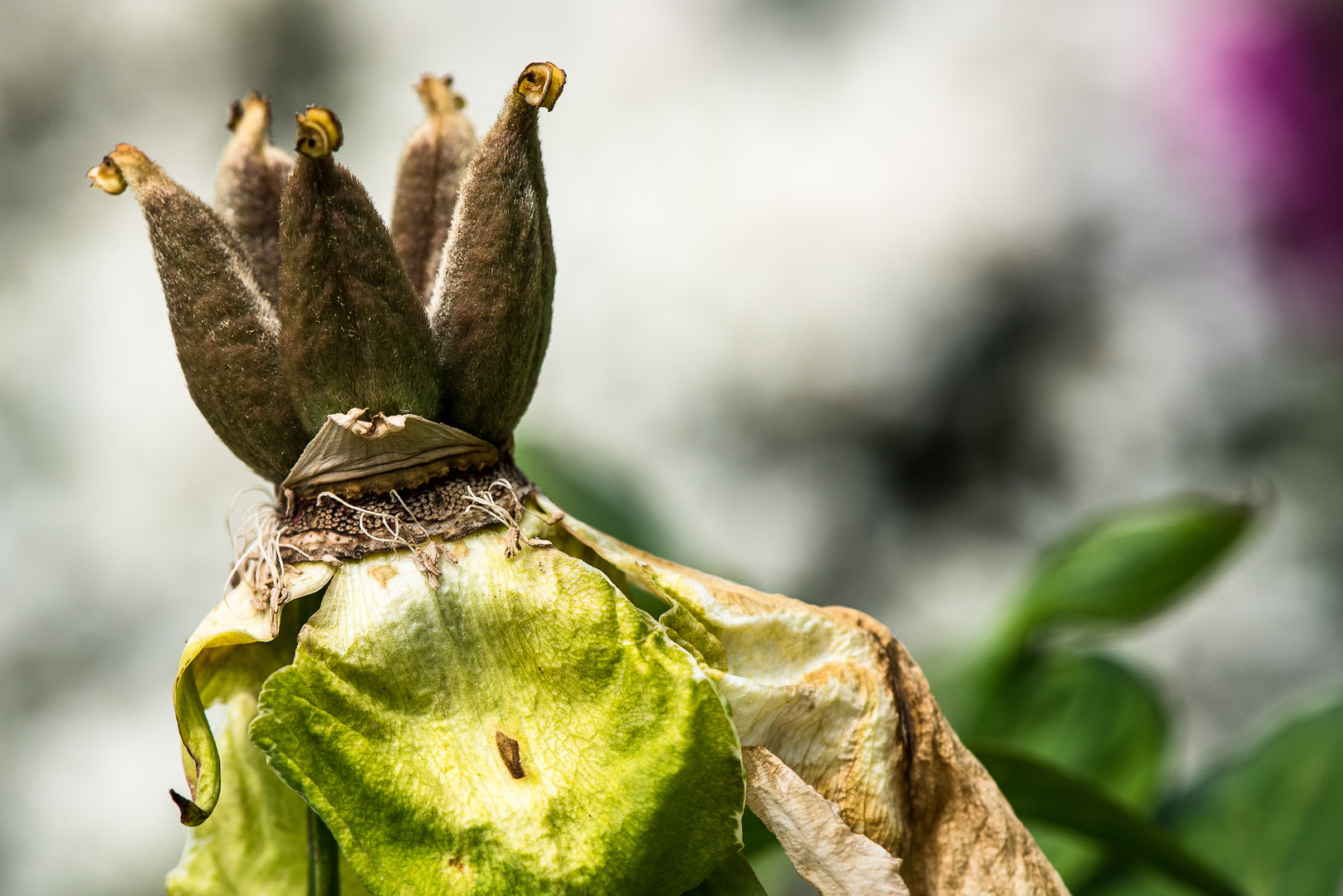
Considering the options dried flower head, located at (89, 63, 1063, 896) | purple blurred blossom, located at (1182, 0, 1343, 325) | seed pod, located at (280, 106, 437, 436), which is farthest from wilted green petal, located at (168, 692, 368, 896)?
purple blurred blossom, located at (1182, 0, 1343, 325)

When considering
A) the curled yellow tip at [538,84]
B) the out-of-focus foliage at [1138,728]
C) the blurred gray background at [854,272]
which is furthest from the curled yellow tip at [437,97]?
the blurred gray background at [854,272]

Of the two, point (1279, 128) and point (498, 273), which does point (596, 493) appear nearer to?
point (498, 273)

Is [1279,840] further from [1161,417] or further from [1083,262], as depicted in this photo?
[1083,262]

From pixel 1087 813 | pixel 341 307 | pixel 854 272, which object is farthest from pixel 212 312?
pixel 854 272

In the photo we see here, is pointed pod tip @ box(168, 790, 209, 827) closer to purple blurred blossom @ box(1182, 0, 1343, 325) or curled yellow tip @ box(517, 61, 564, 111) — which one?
curled yellow tip @ box(517, 61, 564, 111)

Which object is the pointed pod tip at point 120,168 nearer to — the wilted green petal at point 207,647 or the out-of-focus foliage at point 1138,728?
the wilted green petal at point 207,647

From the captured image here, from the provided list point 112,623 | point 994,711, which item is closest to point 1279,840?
point 994,711

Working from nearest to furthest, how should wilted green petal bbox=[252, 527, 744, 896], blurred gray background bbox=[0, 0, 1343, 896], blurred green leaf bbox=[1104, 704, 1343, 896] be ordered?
wilted green petal bbox=[252, 527, 744, 896] < blurred green leaf bbox=[1104, 704, 1343, 896] < blurred gray background bbox=[0, 0, 1343, 896]
